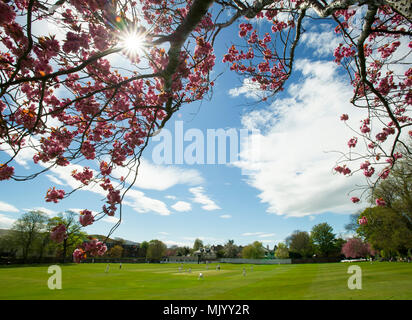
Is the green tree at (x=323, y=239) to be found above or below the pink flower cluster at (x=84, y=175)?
below

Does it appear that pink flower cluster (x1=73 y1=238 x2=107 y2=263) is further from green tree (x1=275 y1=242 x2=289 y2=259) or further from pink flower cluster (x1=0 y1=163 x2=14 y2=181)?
green tree (x1=275 y1=242 x2=289 y2=259)

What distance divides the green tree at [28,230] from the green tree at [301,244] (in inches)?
2849

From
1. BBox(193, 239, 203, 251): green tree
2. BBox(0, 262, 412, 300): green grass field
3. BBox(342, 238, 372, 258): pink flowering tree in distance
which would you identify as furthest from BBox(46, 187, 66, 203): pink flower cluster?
BBox(193, 239, 203, 251): green tree

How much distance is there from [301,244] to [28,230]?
251 ft

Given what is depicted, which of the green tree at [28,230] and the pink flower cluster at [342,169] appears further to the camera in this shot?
the green tree at [28,230]

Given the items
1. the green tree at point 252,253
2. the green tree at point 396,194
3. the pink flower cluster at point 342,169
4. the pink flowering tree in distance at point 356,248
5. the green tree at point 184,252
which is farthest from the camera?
the green tree at point 184,252

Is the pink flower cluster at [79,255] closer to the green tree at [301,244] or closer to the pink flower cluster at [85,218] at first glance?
the pink flower cluster at [85,218]

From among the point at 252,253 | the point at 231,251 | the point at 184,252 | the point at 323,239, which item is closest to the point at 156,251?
the point at 184,252

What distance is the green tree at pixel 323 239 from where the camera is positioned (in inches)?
2591

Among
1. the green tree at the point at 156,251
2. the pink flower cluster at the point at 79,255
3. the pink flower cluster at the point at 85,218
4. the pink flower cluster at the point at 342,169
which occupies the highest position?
the pink flower cluster at the point at 342,169

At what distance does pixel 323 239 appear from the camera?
220 feet

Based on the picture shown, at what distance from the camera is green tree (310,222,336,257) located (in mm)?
65812

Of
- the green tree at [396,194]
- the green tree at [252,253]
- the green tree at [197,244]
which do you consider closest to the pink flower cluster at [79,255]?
the green tree at [396,194]
